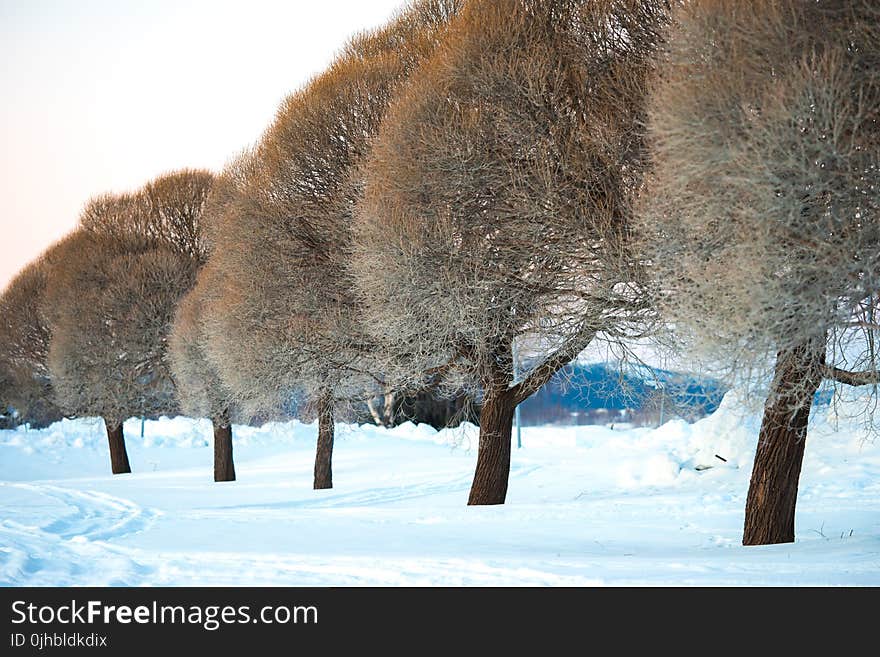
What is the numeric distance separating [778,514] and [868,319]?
3.06m

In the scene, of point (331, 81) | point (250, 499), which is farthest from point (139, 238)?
point (331, 81)

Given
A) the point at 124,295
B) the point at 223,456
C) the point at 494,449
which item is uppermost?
the point at 124,295

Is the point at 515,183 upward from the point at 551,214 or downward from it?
upward

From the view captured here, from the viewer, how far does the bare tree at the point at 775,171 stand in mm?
7828

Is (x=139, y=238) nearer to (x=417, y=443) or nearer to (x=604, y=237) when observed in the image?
(x=417, y=443)

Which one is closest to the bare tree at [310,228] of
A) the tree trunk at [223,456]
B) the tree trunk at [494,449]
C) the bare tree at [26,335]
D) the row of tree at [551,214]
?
the row of tree at [551,214]

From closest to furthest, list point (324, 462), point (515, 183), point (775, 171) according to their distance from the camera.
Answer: point (775, 171) → point (515, 183) → point (324, 462)

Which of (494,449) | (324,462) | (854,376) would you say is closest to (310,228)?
(494,449)

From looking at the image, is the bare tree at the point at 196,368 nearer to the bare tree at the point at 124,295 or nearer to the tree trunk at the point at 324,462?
the tree trunk at the point at 324,462

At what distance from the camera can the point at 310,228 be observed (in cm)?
1711

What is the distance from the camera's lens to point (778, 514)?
10.8 meters

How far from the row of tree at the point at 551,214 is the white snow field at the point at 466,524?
171 centimetres

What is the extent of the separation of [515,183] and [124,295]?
20.4 metres

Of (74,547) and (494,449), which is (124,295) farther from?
(74,547)
